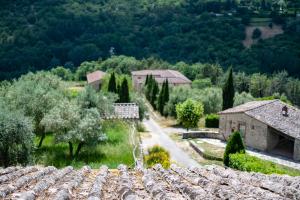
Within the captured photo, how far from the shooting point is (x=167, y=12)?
145125mm

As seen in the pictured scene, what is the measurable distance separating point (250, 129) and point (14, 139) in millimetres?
20186

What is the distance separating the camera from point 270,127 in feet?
101

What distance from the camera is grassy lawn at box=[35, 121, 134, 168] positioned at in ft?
70.4

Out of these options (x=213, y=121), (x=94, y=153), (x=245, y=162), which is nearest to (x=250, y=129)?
(x=245, y=162)

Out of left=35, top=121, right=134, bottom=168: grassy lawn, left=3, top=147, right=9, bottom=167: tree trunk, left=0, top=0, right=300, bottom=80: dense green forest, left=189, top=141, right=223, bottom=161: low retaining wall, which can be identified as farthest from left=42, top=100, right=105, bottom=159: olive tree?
left=0, top=0, right=300, bottom=80: dense green forest

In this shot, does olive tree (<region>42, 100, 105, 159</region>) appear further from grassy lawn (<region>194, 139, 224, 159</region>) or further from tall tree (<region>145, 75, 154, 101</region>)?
tall tree (<region>145, 75, 154, 101</region>)

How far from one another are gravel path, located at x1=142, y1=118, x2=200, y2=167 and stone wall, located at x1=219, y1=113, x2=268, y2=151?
543 cm

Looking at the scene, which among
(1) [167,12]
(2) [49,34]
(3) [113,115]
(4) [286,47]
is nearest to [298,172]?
(3) [113,115]

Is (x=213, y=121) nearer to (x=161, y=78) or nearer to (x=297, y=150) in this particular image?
(x=297, y=150)

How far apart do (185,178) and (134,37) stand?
124 meters

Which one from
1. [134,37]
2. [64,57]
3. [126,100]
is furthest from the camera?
[134,37]

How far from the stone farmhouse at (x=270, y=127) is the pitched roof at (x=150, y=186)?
915 inches

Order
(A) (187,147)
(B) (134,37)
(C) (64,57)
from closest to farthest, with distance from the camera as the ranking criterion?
(A) (187,147) → (C) (64,57) → (B) (134,37)

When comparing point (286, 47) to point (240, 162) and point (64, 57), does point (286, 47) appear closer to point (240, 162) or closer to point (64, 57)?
point (64, 57)
